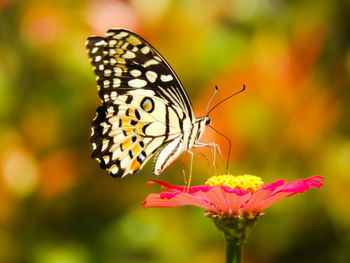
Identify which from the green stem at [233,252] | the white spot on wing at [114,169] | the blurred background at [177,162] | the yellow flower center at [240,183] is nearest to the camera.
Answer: the green stem at [233,252]

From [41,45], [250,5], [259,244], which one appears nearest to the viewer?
[259,244]

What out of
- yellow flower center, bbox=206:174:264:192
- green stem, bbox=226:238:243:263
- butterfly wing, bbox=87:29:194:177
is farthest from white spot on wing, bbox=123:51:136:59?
green stem, bbox=226:238:243:263

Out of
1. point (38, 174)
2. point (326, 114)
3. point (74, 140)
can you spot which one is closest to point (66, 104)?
point (74, 140)

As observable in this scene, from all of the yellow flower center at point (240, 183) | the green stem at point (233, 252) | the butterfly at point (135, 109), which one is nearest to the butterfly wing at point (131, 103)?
the butterfly at point (135, 109)

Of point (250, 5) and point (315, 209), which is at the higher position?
point (250, 5)

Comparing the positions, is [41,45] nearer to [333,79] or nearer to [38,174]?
[38,174]

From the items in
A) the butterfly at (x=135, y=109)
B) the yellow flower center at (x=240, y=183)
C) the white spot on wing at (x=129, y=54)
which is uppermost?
the white spot on wing at (x=129, y=54)

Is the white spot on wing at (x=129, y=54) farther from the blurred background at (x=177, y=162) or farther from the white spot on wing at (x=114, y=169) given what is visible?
the blurred background at (x=177, y=162)

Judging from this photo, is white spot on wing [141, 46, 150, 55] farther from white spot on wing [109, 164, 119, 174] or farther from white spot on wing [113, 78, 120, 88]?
white spot on wing [109, 164, 119, 174]
